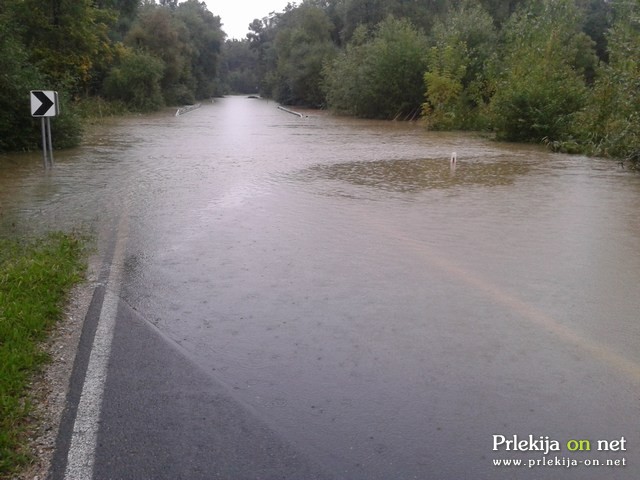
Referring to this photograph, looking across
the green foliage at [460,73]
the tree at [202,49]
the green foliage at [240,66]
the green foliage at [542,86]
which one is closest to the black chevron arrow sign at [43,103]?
the green foliage at [542,86]

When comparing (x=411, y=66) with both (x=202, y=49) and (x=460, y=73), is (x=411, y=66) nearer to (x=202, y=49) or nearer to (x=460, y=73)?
(x=460, y=73)

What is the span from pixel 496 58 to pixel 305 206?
26.2 metres

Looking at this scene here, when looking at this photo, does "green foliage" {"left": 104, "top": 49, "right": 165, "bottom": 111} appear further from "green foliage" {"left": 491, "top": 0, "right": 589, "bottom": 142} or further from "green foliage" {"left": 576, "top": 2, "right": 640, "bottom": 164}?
"green foliage" {"left": 576, "top": 2, "right": 640, "bottom": 164}

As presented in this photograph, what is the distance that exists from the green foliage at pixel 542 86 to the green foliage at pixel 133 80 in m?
30.4

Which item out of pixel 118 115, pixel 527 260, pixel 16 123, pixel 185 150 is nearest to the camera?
pixel 527 260

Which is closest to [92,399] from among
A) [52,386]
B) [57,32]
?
[52,386]

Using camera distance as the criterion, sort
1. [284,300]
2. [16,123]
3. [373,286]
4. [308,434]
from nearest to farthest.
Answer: [308,434]
[284,300]
[373,286]
[16,123]

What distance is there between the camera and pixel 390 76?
43.5 meters

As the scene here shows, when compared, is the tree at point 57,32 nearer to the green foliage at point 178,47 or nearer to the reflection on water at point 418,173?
the reflection on water at point 418,173

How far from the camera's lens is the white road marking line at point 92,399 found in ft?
12.4

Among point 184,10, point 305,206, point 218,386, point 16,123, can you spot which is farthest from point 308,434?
point 184,10

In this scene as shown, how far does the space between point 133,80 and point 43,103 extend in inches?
1460

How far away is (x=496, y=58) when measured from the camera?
113 ft

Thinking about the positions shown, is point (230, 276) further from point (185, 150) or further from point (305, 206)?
point (185, 150)
